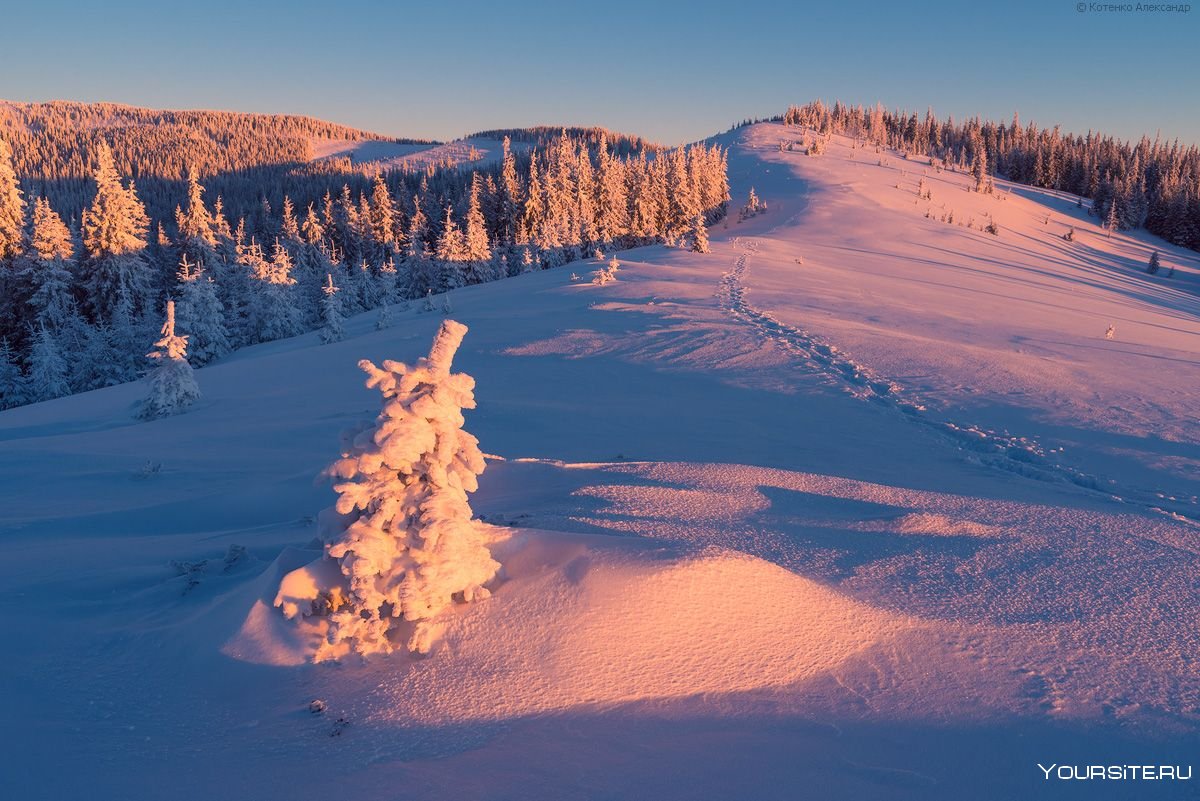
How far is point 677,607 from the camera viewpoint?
4766 millimetres

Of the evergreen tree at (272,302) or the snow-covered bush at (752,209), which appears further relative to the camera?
the snow-covered bush at (752,209)

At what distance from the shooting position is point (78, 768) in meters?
3.61

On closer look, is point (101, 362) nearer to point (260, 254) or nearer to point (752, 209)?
point (260, 254)

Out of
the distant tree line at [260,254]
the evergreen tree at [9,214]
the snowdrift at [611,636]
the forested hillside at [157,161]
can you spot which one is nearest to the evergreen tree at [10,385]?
the distant tree line at [260,254]

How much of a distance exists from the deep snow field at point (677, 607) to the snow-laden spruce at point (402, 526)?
0.27 m

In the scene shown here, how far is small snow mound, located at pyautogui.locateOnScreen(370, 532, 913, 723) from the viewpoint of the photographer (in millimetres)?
4211

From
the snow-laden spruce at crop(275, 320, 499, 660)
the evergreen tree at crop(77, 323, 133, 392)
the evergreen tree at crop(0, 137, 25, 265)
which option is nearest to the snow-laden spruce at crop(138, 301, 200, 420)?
the snow-laden spruce at crop(275, 320, 499, 660)

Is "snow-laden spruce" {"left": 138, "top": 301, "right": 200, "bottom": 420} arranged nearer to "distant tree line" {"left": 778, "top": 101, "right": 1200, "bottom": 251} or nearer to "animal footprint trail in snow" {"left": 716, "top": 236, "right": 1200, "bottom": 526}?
"animal footprint trail in snow" {"left": 716, "top": 236, "right": 1200, "bottom": 526}

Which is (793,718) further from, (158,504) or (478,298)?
(478,298)

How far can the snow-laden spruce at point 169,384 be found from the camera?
1742cm

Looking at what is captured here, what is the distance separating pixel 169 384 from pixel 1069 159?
14235cm

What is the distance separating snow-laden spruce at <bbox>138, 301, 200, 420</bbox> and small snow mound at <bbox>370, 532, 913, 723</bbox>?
1630cm

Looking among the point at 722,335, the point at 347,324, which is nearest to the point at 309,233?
the point at 347,324

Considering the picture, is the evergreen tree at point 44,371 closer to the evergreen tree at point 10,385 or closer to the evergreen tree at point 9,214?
the evergreen tree at point 10,385
